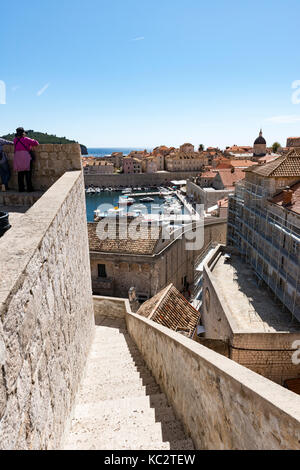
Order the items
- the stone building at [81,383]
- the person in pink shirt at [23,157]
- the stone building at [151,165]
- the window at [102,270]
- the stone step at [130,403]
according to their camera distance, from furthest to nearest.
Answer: the stone building at [151,165], the window at [102,270], the person in pink shirt at [23,157], the stone step at [130,403], the stone building at [81,383]

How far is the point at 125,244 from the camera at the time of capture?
16516mm

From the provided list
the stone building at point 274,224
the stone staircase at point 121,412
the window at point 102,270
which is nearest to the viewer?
the stone staircase at point 121,412

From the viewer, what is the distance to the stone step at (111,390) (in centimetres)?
454

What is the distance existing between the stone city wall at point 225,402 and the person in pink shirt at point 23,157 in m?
5.22

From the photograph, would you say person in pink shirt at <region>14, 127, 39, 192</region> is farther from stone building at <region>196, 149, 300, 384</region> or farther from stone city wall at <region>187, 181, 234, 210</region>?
stone city wall at <region>187, 181, 234, 210</region>

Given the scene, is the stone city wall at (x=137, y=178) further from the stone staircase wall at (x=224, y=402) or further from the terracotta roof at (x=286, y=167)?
the stone staircase wall at (x=224, y=402)

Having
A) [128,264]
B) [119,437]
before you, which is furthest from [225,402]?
[128,264]

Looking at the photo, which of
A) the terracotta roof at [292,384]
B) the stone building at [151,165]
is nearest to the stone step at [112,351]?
the terracotta roof at [292,384]

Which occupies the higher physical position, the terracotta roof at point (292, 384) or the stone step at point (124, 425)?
the stone step at point (124, 425)

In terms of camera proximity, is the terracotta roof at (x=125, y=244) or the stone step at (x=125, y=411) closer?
the stone step at (x=125, y=411)

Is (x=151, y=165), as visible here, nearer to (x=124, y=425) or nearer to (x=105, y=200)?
(x=105, y=200)

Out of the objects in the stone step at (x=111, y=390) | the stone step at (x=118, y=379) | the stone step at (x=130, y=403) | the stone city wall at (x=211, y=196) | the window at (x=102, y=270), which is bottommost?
the window at (x=102, y=270)

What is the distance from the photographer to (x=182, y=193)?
6612 cm

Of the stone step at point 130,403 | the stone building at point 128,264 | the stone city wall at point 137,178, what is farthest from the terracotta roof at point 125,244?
the stone city wall at point 137,178
